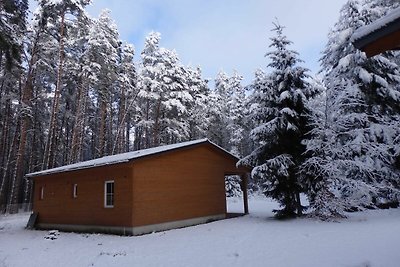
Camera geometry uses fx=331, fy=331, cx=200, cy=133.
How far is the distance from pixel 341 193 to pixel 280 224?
12.4 ft

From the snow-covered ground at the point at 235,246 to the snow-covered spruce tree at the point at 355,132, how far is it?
122 cm

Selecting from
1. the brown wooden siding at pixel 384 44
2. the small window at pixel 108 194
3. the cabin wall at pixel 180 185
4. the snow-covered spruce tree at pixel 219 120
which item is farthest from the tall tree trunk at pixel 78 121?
the brown wooden siding at pixel 384 44

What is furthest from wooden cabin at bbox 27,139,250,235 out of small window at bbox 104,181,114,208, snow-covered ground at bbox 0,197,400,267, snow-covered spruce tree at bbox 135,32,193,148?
snow-covered spruce tree at bbox 135,32,193,148

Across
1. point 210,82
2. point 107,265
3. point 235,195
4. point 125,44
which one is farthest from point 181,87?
point 107,265

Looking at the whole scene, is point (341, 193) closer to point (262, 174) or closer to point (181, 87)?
point (262, 174)

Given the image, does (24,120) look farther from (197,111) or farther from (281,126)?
(197,111)

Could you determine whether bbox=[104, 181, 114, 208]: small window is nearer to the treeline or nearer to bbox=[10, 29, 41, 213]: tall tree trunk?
the treeline

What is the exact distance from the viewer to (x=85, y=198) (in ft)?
53.4

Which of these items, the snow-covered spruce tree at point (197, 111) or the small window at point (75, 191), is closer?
the small window at point (75, 191)

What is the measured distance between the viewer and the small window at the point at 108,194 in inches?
597

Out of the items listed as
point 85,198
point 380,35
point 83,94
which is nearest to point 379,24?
point 380,35

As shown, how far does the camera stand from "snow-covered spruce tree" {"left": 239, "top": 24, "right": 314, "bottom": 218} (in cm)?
1584

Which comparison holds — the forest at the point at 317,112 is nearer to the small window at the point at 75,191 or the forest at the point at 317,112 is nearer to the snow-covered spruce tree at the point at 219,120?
the small window at the point at 75,191

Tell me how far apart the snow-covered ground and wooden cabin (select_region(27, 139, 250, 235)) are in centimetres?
100
